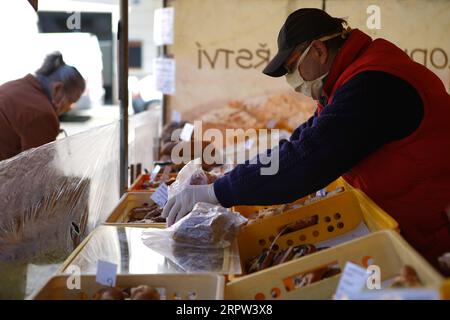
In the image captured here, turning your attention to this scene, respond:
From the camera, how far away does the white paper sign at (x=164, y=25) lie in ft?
18.0

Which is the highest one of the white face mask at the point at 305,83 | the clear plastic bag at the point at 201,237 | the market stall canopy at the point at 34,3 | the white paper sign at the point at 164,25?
the white paper sign at the point at 164,25

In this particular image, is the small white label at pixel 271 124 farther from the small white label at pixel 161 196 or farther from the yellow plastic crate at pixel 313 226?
the yellow plastic crate at pixel 313 226

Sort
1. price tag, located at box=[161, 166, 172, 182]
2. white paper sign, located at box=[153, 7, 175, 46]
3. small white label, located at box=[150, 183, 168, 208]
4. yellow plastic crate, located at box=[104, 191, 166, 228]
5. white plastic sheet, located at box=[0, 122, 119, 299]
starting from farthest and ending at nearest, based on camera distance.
A: white paper sign, located at box=[153, 7, 175, 46]
price tag, located at box=[161, 166, 172, 182]
yellow plastic crate, located at box=[104, 191, 166, 228]
small white label, located at box=[150, 183, 168, 208]
white plastic sheet, located at box=[0, 122, 119, 299]

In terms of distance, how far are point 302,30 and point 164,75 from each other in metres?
3.50

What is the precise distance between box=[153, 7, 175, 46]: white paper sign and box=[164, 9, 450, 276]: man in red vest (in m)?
3.75

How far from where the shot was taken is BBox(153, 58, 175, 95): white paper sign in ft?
18.3

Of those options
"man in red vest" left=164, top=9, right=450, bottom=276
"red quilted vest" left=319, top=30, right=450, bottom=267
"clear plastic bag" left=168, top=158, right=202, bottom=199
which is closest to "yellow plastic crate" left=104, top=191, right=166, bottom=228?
"clear plastic bag" left=168, top=158, right=202, bottom=199

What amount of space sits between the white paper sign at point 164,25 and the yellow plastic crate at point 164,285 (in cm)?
433

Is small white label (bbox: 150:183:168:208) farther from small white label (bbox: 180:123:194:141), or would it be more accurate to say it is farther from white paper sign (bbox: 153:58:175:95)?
white paper sign (bbox: 153:58:175:95)

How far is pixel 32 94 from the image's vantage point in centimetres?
315

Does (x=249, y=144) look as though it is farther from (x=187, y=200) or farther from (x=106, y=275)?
(x=106, y=275)

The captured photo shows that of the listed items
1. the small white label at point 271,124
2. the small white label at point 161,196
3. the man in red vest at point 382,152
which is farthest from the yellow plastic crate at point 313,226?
the small white label at point 271,124
